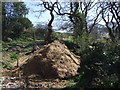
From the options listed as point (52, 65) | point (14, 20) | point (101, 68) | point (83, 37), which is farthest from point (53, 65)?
point (14, 20)

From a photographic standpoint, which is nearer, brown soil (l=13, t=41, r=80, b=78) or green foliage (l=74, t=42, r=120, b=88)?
green foliage (l=74, t=42, r=120, b=88)

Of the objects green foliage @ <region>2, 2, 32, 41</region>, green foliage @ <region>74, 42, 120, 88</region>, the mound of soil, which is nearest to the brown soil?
the mound of soil

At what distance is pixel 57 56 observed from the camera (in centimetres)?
541

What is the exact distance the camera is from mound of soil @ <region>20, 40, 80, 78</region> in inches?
195

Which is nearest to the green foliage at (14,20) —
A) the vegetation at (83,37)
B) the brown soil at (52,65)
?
the vegetation at (83,37)

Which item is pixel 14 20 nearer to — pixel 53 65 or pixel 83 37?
pixel 83 37

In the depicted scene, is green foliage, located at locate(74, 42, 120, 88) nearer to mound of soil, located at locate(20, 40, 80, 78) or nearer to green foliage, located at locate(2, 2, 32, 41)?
mound of soil, located at locate(20, 40, 80, 78)

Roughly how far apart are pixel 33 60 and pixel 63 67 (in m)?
1.17

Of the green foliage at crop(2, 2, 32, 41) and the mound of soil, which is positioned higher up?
the green foliage at crop(2, 2, 32, 41)

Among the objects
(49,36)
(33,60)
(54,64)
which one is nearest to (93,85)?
(54,64)

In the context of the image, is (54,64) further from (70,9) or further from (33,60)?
(70,9)

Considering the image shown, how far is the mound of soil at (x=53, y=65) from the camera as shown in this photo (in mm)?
4953

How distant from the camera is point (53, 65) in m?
5.07

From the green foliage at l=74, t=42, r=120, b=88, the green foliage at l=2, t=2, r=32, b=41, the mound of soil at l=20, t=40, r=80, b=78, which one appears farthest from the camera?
the green foliage at l=2, t=2, r=32, b=41
